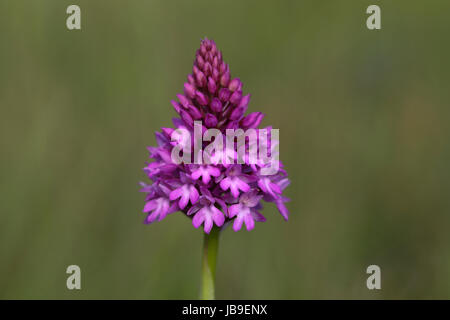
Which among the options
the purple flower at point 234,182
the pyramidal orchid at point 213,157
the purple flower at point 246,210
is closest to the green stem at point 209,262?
the pyramidal orchid at point 213,157

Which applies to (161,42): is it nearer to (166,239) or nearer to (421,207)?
(166,239)

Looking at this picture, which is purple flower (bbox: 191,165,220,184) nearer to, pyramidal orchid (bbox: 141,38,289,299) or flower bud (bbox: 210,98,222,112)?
pyramidal orchid (bbox: 141,38,289,299)

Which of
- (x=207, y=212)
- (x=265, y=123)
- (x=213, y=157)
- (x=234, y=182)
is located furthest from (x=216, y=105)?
(x=265, y=123)

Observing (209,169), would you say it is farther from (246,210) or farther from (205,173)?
(246,210)

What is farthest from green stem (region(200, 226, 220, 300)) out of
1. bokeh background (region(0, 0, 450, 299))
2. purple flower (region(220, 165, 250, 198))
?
bokeh background (region(0, 0, 450, 299))

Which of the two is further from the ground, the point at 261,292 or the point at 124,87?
the point at 124,87

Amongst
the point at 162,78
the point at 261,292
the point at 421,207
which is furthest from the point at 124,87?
the point at 421,207
